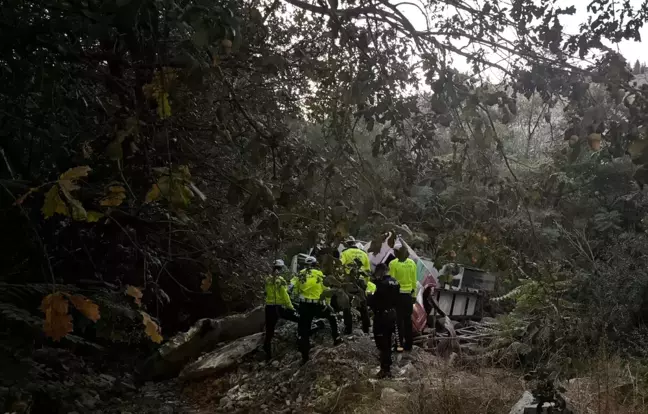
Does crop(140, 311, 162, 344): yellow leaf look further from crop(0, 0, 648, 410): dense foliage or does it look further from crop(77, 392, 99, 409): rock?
crop(77, 392, 99, 409): rock

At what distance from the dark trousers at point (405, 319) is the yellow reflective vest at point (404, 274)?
137 mm

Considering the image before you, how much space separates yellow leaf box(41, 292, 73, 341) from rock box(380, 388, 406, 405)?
16.3ft

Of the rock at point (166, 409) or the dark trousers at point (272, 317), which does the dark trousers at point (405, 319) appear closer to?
the dark trousers at point (272, 317)

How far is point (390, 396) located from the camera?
6359mm

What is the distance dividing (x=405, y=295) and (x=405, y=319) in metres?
0.46

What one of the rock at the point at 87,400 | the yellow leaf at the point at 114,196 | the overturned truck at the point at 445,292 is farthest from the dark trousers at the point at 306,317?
the yellow leaf at the point at 114,196

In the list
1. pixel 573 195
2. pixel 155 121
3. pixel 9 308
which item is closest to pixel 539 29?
pixel 155 121

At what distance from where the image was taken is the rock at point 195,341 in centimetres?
950

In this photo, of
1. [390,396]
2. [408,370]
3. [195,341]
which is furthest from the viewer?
[195,341]

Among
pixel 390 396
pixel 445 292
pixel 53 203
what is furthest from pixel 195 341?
pixel 53 203

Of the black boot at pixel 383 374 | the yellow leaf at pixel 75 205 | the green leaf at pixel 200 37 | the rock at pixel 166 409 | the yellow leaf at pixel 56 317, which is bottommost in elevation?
the rock at pixel 166 409

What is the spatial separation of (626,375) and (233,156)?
561 centimetres

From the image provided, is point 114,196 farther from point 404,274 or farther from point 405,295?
point 405,295

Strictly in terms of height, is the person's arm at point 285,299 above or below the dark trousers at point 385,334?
above
